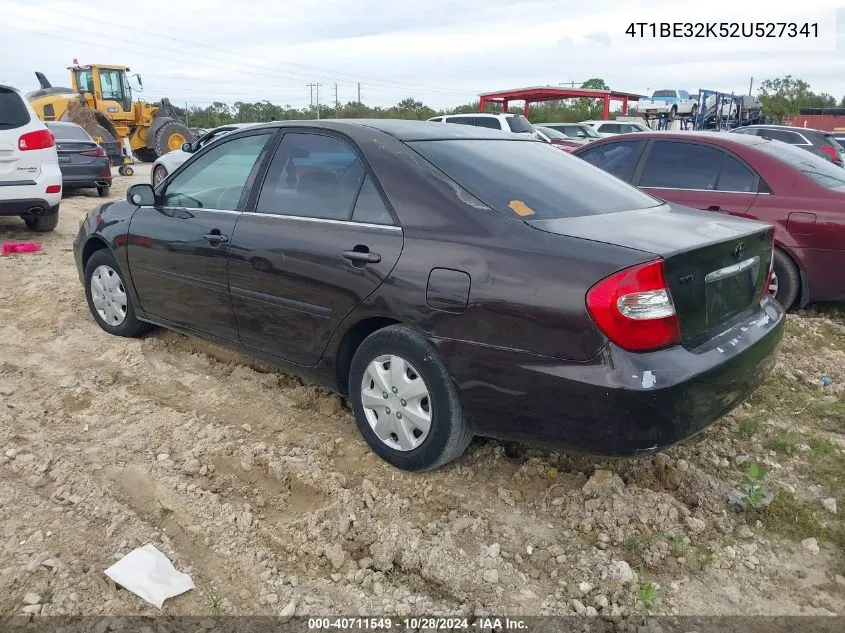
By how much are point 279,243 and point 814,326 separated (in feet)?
13.8

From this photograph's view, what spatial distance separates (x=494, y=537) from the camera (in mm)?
2750

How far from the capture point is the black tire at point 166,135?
67.4ft

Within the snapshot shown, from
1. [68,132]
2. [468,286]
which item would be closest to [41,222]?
[68,132]

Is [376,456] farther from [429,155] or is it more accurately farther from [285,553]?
[429,155]

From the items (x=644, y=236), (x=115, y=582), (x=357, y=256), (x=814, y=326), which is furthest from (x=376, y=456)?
(x=814, y=326)

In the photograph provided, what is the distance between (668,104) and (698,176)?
3226cm

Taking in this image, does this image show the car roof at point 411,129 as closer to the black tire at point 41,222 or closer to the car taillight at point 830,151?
the black tire at point 41,222

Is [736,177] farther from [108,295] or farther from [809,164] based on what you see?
[108,295]

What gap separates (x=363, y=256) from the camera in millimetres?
3078

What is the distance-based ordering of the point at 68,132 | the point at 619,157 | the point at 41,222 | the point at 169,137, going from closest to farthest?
the point at 619,157, the point at 41,222, the point at 68,132, the point at 169,137

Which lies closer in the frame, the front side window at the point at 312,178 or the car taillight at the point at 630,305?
the car taillight at the point at 630,305

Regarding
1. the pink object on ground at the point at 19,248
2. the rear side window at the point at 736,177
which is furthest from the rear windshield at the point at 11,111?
the rear side window at the point at 736,177

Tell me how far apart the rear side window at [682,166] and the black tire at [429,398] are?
153 inches

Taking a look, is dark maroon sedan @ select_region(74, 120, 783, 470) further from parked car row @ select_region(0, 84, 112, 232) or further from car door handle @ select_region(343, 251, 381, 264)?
parked car row @ select_region(0, 84, 112, 232)
